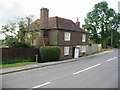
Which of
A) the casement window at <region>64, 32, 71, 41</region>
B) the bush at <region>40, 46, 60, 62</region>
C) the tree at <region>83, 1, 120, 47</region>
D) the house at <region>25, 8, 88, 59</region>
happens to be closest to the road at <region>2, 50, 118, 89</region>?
the bush at <region>40, 46, 60, 62</region>

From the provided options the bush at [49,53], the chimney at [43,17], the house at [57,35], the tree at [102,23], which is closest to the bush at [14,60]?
the bush at [49,53]

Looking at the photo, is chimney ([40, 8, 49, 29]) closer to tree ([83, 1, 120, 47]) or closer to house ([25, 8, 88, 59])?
house ([25, 8, 88, 59])

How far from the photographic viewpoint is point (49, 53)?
58.9 ft

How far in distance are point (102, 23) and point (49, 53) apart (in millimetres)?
37550

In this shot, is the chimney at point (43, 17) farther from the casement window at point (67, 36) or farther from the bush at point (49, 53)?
the bush at point (49, 53)

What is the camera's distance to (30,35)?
62.8 ft

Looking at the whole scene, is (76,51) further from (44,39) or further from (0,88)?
(0,88)

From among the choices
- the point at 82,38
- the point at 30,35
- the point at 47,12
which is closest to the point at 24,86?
the point at 30,35

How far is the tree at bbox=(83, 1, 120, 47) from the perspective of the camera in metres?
48.6

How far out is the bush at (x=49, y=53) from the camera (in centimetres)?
1736

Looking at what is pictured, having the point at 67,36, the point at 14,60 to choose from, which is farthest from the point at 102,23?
the point at 14,60

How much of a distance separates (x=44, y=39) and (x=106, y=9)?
36968 mm

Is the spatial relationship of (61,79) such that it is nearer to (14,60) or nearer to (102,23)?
(14,60)

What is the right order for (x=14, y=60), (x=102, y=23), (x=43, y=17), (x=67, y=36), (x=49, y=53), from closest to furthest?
(x=14, y=60) < (x=49, y=53) < (x=43, y=17) < (x=67, y=36) < (x=102, y=23)
